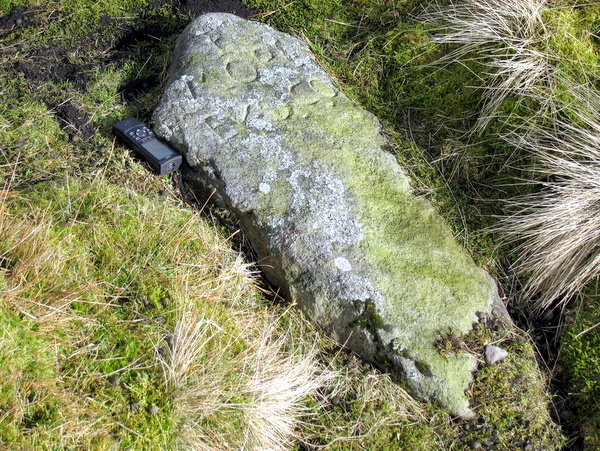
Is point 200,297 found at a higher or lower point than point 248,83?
lower

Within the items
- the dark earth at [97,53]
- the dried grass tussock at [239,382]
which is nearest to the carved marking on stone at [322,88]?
the dark earth at [97,53]

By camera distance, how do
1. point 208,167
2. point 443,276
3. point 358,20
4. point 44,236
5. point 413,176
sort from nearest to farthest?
point 44,236 < point 443,276 < point 208,167 < point 413,176 < point 358,20

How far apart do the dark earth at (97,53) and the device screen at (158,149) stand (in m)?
0.35

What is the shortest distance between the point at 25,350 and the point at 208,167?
1523 millimetres

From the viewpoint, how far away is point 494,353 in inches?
110

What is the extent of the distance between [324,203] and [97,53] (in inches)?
93.7

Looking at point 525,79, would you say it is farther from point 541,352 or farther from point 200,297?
point 200,297

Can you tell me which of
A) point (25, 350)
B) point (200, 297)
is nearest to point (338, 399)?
point (200, 297)

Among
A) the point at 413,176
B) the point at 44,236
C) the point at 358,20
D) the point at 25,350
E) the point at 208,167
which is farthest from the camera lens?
the point at 358,20

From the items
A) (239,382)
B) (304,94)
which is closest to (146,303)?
(239,382)

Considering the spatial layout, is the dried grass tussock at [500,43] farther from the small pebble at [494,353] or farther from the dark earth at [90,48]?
the dark earth at [90,48]

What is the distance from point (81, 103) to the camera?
3.68 m

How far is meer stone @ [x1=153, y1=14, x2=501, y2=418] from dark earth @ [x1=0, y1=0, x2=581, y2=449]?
0.38 meters

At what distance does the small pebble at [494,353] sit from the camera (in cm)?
278
